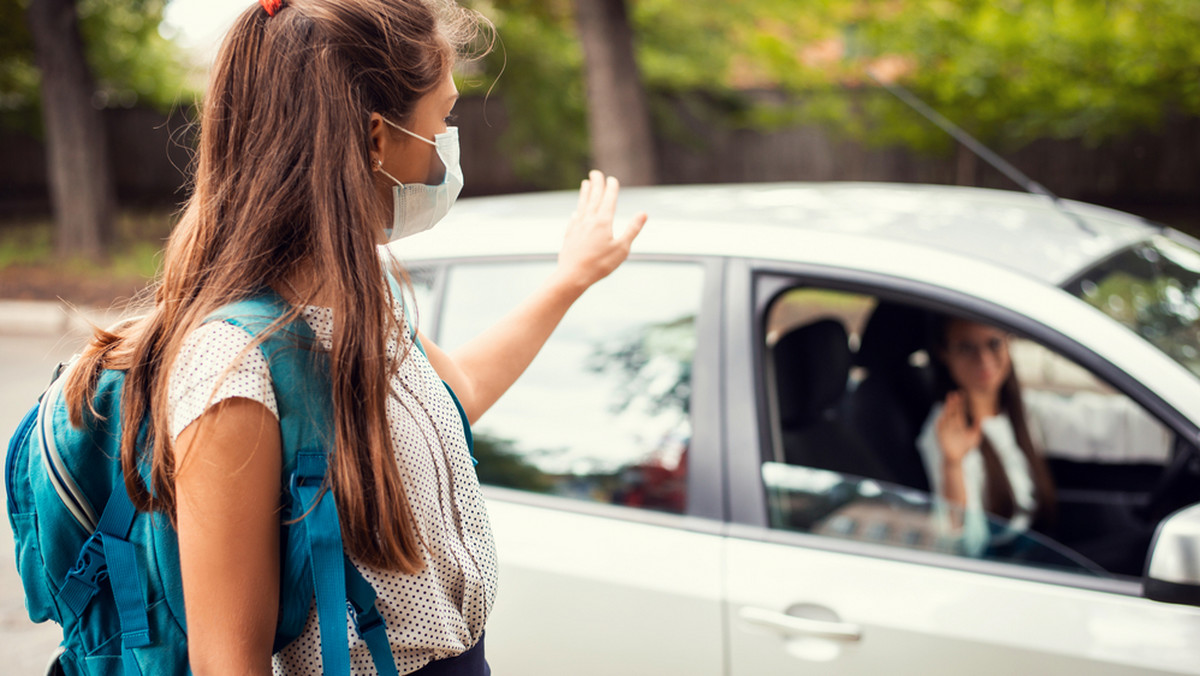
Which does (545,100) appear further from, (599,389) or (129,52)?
(129,52)

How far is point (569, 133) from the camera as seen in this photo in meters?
12.1

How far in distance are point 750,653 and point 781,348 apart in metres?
1.08

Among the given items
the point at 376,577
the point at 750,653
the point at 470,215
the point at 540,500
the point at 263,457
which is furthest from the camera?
the point at 470,215

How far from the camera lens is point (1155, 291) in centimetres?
217

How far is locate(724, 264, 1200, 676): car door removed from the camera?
5.30 feet

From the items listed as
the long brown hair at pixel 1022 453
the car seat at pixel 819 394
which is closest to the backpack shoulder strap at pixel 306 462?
the car seat at pixel 819 394

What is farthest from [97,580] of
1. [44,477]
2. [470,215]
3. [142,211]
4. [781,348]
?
[142,211]

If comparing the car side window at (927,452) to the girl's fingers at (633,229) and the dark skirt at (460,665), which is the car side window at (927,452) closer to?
the girl's fingers at (633,229)

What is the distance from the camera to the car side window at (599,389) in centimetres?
210

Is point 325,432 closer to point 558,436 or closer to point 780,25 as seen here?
point 558,436

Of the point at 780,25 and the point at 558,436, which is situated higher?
the point at 780,25

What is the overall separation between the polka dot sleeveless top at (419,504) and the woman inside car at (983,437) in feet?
6.43

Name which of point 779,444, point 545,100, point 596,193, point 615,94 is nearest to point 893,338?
point 779,444

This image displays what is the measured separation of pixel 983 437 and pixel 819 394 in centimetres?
62
